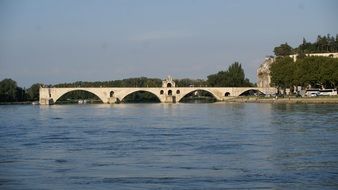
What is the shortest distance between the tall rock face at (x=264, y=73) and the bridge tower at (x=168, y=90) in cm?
2183

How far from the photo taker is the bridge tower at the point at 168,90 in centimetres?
13462

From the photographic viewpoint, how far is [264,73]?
506 ft

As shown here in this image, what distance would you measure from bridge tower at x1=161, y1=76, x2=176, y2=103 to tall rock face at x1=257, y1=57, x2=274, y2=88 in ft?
71.6

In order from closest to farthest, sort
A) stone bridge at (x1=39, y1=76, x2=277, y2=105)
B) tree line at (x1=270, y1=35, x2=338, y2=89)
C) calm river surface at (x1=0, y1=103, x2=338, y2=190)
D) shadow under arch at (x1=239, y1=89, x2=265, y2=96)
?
calm river surface at (x1=0, y1=103, x2=338, y2=190) → tree line at (x1=270, y1=35, x2=338, y2=89) → shadow under arch at (x1=239, y1=89, x2=265, y2=96) → stone bridge at (x1=39, y1=76, x2=277, y2=105)

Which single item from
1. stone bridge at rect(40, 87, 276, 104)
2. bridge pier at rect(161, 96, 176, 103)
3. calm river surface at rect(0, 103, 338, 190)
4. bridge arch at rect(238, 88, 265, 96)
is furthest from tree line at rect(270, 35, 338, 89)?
calm river surface at rect(0, 103, 338, 190)

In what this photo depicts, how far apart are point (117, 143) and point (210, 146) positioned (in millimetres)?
4495

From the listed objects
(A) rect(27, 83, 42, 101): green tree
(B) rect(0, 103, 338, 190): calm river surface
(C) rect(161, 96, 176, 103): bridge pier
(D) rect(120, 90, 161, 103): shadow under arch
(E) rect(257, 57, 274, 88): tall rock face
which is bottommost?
(B) rect(0, 103, 338, 190): calm river surface

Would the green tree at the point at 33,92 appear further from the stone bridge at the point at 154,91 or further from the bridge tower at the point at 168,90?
the bridge tower at the point at 168,90

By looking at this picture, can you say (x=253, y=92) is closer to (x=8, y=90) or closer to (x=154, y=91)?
(x=154, y=91)

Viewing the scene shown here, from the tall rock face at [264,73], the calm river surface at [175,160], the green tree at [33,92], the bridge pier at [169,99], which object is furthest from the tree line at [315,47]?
the calm river surface at [175,160]

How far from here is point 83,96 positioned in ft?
564

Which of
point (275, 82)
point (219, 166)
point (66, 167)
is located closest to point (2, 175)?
point (66, 167)

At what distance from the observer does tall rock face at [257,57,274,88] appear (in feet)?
498

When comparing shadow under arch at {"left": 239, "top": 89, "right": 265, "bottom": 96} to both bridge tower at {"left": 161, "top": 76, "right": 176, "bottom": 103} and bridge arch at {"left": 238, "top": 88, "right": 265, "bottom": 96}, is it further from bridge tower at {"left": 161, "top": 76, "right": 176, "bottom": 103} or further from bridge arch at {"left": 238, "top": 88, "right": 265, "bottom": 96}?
bridge tower at {"left": 161, "top": 76, "right": 176, "bottom": 103}
